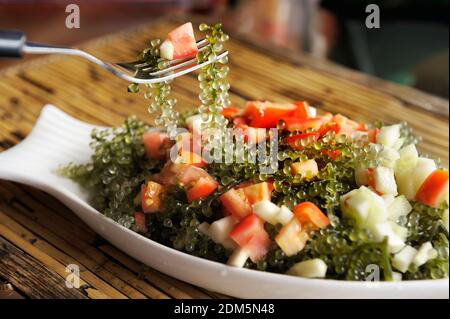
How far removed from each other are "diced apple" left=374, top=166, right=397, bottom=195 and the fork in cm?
45

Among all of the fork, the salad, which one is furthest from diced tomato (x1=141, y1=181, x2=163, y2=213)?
the fork

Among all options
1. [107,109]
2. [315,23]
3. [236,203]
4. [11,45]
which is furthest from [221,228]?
[315,23]

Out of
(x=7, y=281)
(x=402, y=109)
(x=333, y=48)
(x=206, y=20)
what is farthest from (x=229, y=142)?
(x=333, y=48)

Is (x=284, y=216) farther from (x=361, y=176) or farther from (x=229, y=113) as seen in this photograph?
(x=229, y=113)

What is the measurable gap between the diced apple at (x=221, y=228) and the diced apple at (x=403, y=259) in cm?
34

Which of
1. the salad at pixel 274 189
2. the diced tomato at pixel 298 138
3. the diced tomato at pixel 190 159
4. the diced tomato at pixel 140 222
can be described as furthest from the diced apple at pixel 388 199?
the diced tomato at pixel 140 222

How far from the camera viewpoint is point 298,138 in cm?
145

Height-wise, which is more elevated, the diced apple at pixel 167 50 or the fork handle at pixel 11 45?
the fork handle at pixel 11 45

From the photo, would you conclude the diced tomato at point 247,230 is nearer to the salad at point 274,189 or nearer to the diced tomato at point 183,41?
the salad at point 274,189

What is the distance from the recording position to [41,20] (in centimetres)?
358

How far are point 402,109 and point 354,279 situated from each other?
121 cm

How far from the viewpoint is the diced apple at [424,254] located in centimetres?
125

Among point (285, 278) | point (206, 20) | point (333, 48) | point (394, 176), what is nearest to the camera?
point (285, 278)

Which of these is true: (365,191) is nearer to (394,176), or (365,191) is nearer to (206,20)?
(394,176)
